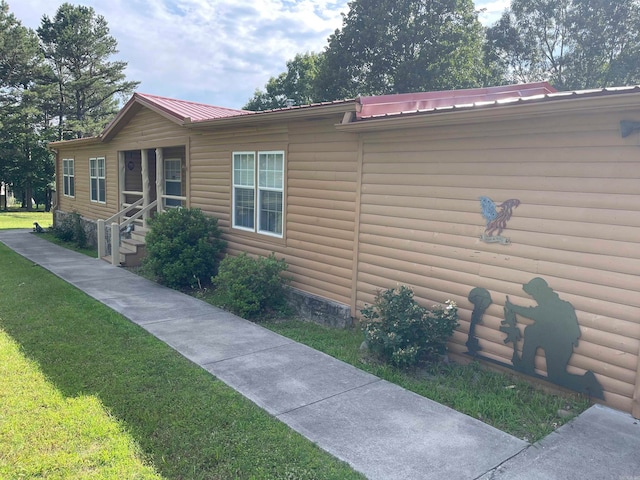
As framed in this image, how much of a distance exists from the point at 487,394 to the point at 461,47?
2571 cm

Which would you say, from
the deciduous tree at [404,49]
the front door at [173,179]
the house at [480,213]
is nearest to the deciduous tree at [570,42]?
the deciduous tree at [404,49]

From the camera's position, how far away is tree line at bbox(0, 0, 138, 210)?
96.8 ft

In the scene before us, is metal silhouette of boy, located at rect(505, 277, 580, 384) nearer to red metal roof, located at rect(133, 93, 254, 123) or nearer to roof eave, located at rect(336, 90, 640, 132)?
roof eave, located at rect(336, 90, 640, 132)

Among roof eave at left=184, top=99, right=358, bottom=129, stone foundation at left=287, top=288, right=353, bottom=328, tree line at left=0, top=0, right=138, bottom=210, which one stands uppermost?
tree line at left=0, top=0, right=138, bottom=210

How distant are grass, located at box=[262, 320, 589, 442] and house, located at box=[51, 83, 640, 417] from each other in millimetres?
182

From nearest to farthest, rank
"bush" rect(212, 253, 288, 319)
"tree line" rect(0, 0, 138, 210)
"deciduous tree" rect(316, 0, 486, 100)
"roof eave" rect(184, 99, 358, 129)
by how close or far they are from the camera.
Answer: "roof eave" rect(184, 99, 358, 129)
"bush" rect(212, 253, 288, 319)
"deciduous tree" rect(316, 0, 486, 100)
"tree line" rect(0, 0, 138, 210)

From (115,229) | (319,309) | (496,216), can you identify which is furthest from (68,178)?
(496,216)

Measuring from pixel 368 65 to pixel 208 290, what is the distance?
73.5 ft

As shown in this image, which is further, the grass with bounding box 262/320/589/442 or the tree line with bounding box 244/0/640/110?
the tree line with bounding box 244/0/640/110

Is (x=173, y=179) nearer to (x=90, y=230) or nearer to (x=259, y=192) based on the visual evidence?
(x=90, y=230)

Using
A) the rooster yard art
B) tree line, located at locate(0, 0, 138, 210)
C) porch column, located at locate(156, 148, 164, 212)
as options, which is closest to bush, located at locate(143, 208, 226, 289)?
porch column, located at locate(156, 148, 164, 212)

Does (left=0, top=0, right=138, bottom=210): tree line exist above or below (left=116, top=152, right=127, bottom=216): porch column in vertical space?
above

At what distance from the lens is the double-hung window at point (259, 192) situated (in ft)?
25.2

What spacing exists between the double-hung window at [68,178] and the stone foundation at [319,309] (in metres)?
12.9
